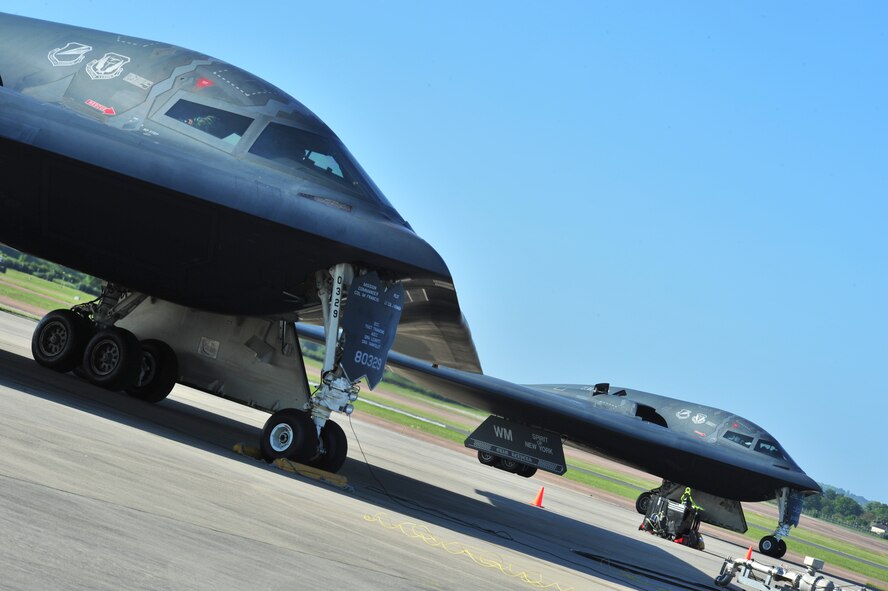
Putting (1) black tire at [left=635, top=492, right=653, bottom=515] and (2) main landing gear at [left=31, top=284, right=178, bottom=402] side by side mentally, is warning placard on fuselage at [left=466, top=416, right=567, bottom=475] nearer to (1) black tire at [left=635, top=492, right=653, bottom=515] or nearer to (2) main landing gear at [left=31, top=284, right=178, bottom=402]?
(1) black tire at [left=635, top=492, right=653, bottom=515]

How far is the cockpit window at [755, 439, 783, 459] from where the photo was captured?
23458 millimetres

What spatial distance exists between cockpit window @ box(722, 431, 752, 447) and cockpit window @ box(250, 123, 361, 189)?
15368 millimetres

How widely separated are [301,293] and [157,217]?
1887mm

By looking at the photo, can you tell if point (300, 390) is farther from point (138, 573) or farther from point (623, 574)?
point (138, 573)

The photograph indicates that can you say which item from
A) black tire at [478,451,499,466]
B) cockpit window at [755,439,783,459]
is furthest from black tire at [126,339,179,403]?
cockpit window at [755,439,783,459]

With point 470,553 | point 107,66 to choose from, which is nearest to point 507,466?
point 107,66

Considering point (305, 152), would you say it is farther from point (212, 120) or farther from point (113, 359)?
point (113, 359)

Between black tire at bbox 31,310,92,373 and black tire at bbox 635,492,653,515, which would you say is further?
black tire at bbox 635,492,653,515

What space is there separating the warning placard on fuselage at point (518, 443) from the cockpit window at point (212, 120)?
12.4 meters

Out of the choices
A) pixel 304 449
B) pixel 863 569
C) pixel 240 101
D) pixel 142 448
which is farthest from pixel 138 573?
pixel 863 569

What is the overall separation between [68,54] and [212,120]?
2.47m

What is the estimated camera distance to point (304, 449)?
35.4ft

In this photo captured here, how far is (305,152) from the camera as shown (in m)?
11.3

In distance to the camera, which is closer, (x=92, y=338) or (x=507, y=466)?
(x=92, y=338)
